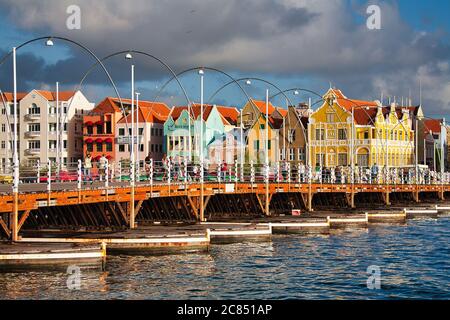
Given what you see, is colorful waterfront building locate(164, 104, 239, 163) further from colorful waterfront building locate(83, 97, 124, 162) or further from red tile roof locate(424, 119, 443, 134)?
red tile roof locate(424, 119, 443, 134)

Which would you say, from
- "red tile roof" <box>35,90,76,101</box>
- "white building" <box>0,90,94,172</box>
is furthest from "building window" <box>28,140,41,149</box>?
"red tile roof" <box>35,90,76,101</box>

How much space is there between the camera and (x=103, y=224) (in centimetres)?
4509

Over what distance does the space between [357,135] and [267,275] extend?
8680 centimetres

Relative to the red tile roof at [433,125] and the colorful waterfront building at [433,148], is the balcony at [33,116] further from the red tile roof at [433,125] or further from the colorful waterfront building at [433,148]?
the red tile roof at [433,125]

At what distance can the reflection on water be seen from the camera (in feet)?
99.7

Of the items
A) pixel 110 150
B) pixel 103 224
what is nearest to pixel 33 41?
pixel 103 224

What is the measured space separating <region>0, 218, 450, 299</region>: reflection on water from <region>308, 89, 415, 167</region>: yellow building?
229 ft

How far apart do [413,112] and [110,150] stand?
173ft

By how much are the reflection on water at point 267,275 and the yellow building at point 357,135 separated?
6992 centimetres

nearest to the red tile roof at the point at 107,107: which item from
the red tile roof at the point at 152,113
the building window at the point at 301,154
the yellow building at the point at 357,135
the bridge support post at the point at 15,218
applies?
the red tile roof at the point at 152,113

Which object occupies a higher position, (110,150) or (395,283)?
(110,150)

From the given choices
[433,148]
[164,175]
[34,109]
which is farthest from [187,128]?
[164,175]
